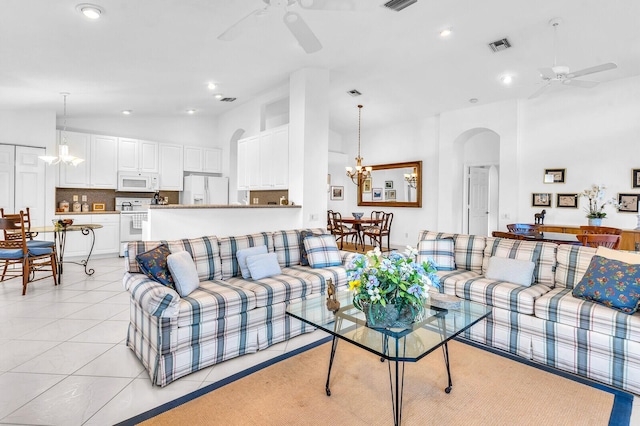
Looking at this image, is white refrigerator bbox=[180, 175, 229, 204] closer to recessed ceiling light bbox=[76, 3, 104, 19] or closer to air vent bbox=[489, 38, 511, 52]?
recessed ceiling light bbox=[76, 3, 104, 19]

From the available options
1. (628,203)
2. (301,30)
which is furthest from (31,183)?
(628,203)

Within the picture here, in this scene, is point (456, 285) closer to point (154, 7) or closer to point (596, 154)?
point (154, 7)

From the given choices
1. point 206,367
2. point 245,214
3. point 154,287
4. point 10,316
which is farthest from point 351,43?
point 10,316

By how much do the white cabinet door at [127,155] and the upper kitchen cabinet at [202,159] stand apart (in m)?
0.99

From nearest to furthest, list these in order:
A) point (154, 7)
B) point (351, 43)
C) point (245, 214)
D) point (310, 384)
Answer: point (310, 384)
point (154, 7)
point (351, 43)
point (245, 214)

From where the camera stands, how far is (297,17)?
260cm

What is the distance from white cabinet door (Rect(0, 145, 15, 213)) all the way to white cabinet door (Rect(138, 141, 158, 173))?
6.54 ft

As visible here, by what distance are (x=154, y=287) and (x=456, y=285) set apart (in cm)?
248

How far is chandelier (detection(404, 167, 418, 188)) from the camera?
8047 millimetres

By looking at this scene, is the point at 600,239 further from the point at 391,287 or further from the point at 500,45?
the point at 391,287

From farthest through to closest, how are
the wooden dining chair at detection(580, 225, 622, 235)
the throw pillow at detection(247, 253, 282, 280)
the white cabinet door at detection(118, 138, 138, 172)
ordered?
1. the white cabinet door at detection(118, 138, 138, 172)
2. the wooden dining chair at detection(580, 225, 622, 235)
3. the throw pillow at detection(247, 253, 282, 280)

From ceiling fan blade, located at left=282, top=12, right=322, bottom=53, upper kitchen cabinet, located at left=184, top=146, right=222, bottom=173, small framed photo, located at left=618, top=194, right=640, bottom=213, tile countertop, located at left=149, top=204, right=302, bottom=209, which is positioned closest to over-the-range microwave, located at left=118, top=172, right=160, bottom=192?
upper kitchen cabinet, located at left=184, top=146, right=222, bottom=173

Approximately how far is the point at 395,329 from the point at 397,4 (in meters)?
3.04

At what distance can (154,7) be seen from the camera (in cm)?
315
